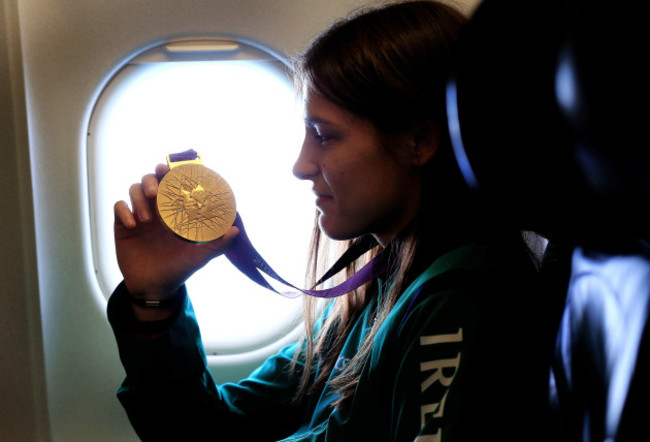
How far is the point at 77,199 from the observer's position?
1.48 metres

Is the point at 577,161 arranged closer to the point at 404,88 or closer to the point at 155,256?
the point at 404,88

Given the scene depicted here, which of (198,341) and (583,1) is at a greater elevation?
(583,1)

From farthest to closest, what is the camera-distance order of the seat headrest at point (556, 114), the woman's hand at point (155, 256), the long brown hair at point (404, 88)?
the woman's hand at point (155, 256) < the long brown hair at point (404, 88) < the seat headrest at point (556, 114)

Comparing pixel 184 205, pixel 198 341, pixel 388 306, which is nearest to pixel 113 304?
pixel 198 341

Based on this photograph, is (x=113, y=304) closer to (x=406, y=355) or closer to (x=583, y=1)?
(x=406, y=355)

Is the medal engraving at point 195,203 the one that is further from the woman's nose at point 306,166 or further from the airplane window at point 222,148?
the airplane window at point 222,148

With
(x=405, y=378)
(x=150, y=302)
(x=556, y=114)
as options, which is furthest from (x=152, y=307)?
(x=556, y=114)

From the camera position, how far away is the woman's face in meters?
1.03

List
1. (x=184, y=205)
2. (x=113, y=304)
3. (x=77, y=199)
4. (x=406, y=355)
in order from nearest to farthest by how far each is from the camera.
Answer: (x=406, y=355) → (x=184, y=205) → (x=113, y=304) → (x=77, y=199)

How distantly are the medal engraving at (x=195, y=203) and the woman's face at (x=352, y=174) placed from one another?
148mm

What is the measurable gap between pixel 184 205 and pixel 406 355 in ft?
1.60

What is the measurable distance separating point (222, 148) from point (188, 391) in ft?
2.05

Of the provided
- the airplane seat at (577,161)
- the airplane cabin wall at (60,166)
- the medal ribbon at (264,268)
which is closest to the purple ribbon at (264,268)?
the medal ribbon at (264,268)

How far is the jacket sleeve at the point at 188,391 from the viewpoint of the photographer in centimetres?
121
